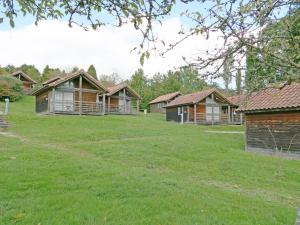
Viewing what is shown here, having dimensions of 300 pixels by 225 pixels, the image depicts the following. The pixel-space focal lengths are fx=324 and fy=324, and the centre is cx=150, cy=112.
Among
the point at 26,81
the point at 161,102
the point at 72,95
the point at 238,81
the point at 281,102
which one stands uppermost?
the point at 26,81

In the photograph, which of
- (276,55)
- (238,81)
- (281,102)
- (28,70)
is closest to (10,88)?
(28,70)

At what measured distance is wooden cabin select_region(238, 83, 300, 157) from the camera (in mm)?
16391

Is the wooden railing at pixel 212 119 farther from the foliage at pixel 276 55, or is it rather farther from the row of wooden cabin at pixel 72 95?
the foliage at pixel 276 55

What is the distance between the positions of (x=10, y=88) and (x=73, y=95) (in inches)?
603

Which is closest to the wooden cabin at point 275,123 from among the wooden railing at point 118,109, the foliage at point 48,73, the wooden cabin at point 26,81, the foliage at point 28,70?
the wooden railing at point 118,109

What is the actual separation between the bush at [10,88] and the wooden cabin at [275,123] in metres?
35.2

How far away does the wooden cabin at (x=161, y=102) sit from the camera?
57.4 metres

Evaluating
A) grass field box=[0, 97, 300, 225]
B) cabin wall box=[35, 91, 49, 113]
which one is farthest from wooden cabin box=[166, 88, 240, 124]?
grass field box=[0, 97, 300, 225]

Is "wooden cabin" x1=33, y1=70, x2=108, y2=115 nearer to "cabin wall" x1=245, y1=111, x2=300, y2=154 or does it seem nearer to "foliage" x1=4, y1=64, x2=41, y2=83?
"cabin wall" x1=245, y1=111, x2=300, y2=154

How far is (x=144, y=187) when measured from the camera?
7961mm

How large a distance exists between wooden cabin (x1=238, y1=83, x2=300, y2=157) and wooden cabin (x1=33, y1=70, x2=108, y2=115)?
20.2 meters

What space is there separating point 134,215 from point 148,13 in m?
3.90

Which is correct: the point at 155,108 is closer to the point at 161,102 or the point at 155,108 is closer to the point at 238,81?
the point at 161,102

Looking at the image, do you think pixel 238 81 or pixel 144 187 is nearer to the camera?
pixel 238 81
